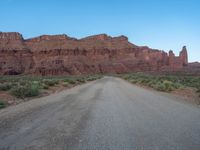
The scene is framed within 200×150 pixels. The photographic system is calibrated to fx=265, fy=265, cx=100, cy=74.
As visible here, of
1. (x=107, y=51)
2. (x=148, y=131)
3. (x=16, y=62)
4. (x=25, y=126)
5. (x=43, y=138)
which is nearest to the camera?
(x=43, y=138)

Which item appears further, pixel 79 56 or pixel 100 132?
pixel 79 56

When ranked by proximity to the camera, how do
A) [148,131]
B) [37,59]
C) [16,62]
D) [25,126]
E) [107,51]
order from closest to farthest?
[148,131] → [25,126] → [16,62] → [37,59] → [107,51]

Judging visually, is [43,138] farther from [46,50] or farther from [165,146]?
[46,50]

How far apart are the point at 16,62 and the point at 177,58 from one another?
288 ft

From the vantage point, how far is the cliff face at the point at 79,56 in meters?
139

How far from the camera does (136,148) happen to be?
5301mm

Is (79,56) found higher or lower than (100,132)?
higher

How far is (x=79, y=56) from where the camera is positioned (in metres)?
155

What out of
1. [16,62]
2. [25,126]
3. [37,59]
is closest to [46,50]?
[37,59]

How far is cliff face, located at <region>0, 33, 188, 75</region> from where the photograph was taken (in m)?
139

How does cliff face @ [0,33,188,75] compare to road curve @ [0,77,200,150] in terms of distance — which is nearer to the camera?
road curve @ [0,77,200,150]

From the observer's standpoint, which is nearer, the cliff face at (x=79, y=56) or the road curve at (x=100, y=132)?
the road curve at (x=100, y=132)

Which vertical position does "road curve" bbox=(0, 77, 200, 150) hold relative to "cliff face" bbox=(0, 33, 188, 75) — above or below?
below

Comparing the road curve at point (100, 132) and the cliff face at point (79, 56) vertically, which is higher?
the cliff face at point (79, 56)
